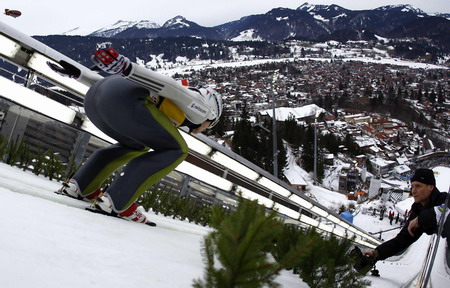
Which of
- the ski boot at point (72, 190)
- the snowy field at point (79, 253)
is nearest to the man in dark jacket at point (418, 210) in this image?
the snowy field at point (79, 253)

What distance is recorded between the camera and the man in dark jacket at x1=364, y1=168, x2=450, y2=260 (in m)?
2.06

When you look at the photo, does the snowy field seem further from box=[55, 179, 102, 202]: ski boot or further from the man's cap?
the man's cap

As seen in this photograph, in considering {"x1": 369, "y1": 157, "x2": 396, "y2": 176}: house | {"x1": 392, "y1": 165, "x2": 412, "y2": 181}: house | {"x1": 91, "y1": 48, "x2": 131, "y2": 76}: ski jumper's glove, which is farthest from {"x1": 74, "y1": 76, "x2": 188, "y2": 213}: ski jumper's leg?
{"x1": 369, "y1": 157, "x2": 396, "y2": 176}: house

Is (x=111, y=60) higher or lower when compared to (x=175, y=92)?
higher

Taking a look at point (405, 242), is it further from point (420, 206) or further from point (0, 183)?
point (0, 183)

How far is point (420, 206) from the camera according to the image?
7.34 feet

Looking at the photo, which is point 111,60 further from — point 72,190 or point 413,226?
point 413,226

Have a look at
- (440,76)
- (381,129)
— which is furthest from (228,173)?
(440,76)

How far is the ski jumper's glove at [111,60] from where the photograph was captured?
1721 mm

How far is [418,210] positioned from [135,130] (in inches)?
71.5

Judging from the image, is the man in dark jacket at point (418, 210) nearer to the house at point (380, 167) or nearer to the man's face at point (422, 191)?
the man's face at point (422, 191)

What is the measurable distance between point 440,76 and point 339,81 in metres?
62.5

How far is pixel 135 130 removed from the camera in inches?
79.4

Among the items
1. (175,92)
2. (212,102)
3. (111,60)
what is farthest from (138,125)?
(212,102)
